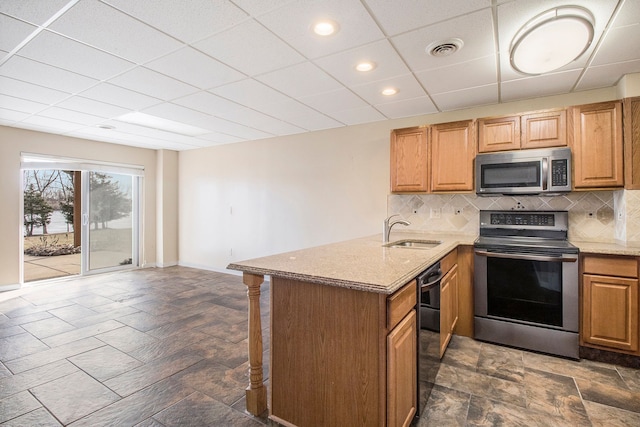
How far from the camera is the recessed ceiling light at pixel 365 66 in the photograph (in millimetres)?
2534

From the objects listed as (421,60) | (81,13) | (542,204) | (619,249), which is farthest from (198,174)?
(619,249)

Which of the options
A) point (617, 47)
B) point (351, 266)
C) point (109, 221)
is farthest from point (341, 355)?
point (109, 221)

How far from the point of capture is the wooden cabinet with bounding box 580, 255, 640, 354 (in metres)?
2.43

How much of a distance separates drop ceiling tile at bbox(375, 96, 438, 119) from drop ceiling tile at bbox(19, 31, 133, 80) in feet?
8.49

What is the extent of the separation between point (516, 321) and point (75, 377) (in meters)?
3.65

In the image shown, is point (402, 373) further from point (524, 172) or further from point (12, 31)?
point (12, 31)

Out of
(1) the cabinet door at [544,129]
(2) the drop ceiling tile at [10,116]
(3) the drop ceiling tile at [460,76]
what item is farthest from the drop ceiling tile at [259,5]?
(2) the drop ceiling tile at [10,116]

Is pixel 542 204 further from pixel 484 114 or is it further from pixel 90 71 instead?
pixel 90 71

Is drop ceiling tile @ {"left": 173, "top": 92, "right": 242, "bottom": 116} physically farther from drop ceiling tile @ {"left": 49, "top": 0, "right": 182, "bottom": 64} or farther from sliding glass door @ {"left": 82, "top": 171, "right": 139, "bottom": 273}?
sliding glass door @ {"left": 82, "top": 171, "right": 139, "bottom": 273}

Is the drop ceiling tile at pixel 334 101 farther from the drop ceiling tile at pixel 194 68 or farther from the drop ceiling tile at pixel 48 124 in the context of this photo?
the drop ceiling tile at pixel 48 124

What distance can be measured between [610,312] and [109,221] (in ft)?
23.8

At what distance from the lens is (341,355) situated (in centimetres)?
155

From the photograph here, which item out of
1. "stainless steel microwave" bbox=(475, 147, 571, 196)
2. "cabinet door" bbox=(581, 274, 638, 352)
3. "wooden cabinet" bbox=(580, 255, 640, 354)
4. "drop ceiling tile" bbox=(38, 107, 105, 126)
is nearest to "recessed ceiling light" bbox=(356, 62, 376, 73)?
"stainless steel microwave" bbox=(475, 147, 571, 196)

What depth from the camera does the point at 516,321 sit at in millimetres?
2803
